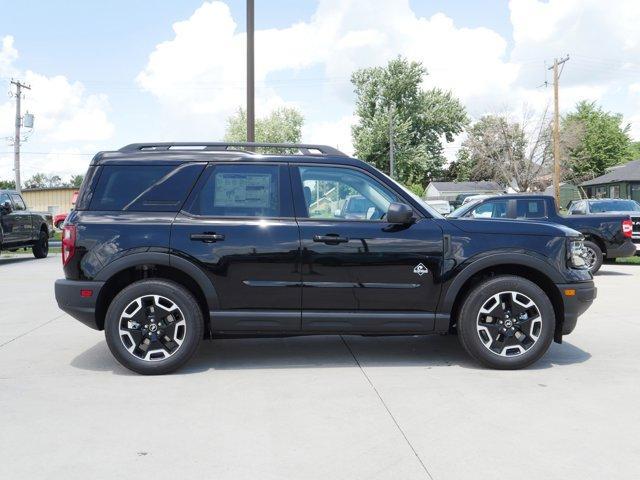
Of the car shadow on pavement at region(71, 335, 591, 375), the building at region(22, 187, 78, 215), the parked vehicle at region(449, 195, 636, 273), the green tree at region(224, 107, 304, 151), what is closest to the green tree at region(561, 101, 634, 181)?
the green tree at region(224, 107, 304, 151)

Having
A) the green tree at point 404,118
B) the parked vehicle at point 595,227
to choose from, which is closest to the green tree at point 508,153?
the green tree at point 404,118

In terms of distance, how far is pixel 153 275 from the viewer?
564 centimetres

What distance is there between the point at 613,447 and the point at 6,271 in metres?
13.9

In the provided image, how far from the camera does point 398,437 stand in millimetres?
3887

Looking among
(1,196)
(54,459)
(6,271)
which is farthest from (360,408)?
(1,196)

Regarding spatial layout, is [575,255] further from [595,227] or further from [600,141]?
[600,141]

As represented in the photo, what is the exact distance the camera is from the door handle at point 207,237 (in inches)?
211

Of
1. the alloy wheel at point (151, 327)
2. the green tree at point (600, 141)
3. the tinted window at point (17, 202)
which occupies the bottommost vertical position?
the alloy wheel at point (151, 327)

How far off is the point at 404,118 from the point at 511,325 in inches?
2468

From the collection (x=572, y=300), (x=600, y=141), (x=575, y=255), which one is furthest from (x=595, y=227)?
(x=600, y=141)

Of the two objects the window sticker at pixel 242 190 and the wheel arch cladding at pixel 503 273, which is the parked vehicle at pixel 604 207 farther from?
the window sticker at pixel 242 190

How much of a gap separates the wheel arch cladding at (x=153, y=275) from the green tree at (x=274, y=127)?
240ft

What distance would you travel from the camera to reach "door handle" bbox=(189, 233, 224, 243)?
5.35 m

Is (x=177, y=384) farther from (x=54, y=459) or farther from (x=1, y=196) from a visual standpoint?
(x=1, y=196)
